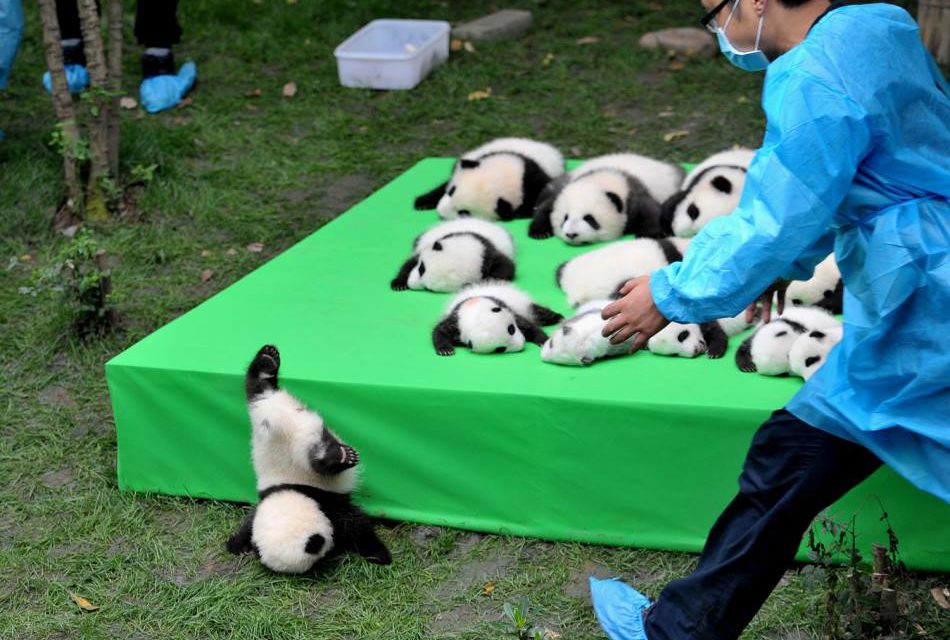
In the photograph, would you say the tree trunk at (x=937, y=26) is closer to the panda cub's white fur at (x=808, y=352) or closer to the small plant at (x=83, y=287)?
the panda cub's white fur at (x=808, y=352)

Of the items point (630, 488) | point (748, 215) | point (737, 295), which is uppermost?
point (748, 215)

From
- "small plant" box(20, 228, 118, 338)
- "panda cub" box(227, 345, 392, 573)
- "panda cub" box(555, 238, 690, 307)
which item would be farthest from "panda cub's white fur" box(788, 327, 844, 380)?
"small plant" box(20, 228, 118, 338)

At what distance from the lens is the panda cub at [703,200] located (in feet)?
14.6

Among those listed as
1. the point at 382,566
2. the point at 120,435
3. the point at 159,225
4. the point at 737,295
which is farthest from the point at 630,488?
the point at 159,225

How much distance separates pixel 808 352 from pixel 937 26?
5056 mm

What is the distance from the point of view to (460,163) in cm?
511

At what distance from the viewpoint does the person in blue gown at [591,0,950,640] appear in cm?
200

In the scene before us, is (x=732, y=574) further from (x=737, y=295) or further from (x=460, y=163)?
(x=460, y=163)

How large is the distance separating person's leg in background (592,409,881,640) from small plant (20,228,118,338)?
294 centimetres

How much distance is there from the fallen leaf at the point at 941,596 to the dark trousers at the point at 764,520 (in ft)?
2.41

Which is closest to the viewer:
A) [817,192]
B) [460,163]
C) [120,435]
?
[817,192]

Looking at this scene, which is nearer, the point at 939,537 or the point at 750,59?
the point at 750,59

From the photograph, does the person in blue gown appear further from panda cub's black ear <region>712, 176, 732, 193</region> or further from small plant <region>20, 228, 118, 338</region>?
small plant <region>20, 228, 118, 338</region>

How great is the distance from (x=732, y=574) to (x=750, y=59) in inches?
43.3
